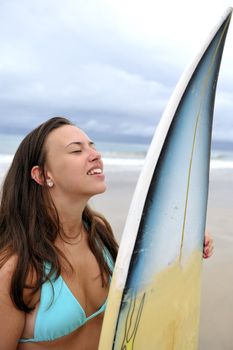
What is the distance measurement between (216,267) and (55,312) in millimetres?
2443

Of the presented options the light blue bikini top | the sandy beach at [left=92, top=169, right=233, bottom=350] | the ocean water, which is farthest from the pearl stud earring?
the ocean water

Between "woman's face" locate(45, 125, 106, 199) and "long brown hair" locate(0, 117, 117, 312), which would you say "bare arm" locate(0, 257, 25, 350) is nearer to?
"long brown hair" locate(0, 117, 117, 312)

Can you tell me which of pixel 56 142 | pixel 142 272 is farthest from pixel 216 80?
pixel 142 272

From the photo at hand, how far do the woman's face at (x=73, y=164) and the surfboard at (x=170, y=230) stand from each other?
0.65 feet

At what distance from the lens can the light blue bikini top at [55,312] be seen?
5.45 feet

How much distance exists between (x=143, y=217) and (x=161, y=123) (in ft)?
1.40

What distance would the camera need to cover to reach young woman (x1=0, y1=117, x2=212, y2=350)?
164cm

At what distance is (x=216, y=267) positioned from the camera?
379cm

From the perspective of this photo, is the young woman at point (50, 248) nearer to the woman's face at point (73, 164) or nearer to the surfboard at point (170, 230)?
the woman's face at point (73, 164)

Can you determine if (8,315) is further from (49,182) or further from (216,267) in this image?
(216,267)

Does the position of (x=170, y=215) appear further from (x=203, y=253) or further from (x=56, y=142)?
(x=56, y=142)

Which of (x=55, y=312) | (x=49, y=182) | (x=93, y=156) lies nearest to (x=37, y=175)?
(x=49, y=182)

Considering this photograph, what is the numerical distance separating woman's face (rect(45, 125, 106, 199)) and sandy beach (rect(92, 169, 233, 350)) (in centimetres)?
153

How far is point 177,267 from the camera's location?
1.91 m
